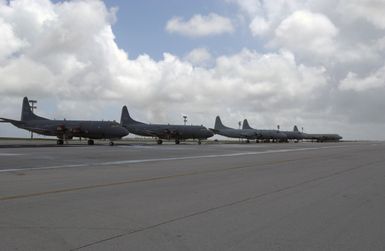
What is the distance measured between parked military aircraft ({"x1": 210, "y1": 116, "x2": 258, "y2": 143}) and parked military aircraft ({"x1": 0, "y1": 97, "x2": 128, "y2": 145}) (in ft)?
217

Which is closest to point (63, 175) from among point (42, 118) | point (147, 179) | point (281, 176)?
point (147, 179)

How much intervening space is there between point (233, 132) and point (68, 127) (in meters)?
72.1

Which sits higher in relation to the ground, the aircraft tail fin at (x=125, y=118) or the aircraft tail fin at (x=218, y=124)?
the aircraft tail fin at (x=218, y=124)

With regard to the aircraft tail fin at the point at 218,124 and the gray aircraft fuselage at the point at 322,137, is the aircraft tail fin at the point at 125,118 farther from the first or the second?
the gray aircraft fuselage at the point at 322,137

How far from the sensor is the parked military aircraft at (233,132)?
125250 mm

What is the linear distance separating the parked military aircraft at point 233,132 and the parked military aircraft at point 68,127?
66166mm

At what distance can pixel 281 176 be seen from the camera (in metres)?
18.6

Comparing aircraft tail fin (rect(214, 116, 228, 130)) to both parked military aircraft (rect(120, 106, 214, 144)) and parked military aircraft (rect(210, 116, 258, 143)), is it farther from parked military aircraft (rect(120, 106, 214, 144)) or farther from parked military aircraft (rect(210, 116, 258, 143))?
parked military aircraft (rect(120, 106, 214, 144))

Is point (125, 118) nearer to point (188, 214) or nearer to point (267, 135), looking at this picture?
point (267, 135)

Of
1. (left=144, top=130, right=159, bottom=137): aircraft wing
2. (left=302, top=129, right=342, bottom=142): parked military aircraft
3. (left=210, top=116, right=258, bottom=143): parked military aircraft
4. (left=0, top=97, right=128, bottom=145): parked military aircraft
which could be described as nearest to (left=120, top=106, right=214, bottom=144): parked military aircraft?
(left=144, top=130, right=159, bottom=137): aircraft wing

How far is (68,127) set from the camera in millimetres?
61406

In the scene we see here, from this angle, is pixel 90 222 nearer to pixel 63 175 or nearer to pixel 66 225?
pixel 66 225

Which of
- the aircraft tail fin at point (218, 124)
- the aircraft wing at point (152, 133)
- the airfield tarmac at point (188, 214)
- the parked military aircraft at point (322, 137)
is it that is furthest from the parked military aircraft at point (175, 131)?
the parked military aircraft at point (322, 137)

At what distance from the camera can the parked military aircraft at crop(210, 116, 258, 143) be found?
12525 cm
